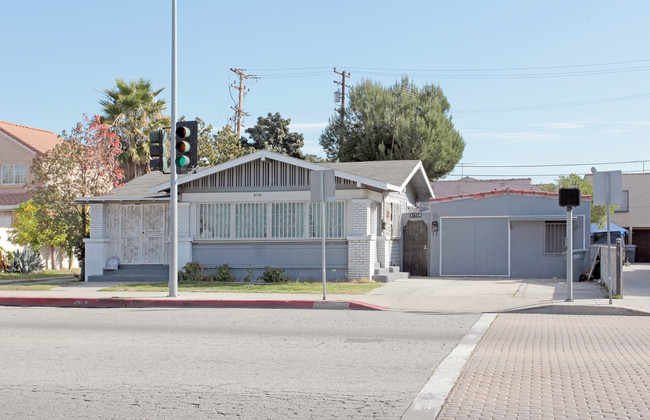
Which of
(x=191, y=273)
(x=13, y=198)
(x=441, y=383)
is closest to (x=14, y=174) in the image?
(x=13, y=198)

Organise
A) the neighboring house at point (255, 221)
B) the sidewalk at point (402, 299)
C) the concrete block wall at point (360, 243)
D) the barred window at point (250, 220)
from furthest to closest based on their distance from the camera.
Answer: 1. the barred window at point (250, 220)
2. the neighboring house at point (255, 221)
3. the concrete block wall at point (360, 243)
4. the sidewalk at point (402, 299)

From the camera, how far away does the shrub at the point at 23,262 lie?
2738 cm

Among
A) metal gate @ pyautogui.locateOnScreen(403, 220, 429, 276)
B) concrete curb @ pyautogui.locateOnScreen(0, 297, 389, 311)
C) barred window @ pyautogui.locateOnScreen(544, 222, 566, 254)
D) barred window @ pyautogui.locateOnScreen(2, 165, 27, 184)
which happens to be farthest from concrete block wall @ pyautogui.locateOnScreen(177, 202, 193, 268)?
barred window @ pyautogui.locateOnScreen(2, 165, 27, 184)

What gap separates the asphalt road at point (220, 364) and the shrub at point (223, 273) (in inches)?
306

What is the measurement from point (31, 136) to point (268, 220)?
2240cm

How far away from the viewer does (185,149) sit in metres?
15.9

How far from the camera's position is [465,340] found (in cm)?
1052

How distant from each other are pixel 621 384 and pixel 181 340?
19.9 ft

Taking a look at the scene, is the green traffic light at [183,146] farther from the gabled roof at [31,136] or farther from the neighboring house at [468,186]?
the neighboring house at [468,186]

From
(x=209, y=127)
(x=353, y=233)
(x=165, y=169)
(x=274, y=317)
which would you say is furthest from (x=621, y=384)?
(x=209, y=127)

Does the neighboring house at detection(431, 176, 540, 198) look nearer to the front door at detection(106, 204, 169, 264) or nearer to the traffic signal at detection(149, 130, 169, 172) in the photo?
the front door at detection(106, 204, 169, 264)

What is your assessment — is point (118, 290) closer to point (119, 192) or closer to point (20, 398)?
point (119, 192)

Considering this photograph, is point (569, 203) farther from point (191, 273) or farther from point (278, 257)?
point (191, 273)

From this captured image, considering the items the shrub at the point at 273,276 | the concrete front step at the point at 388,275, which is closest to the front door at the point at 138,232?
the shrub at the point at 273,276
